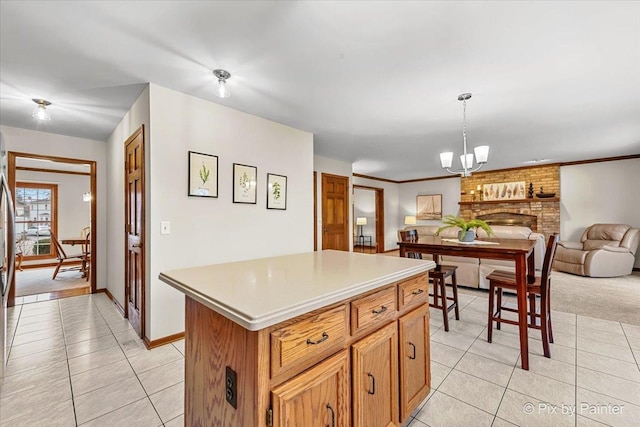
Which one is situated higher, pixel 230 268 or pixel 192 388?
pixel 230 268

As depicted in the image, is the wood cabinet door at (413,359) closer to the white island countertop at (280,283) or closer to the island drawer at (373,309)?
the island drawer at (373,309)

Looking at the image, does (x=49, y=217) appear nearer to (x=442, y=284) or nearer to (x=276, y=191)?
(x=276, y=191)

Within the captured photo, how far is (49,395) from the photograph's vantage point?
6.00ft

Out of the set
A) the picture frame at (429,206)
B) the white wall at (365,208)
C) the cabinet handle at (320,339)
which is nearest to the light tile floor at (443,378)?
the cabinet handle at (320,339)

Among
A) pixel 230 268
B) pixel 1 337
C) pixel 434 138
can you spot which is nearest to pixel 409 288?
pixel 230 268

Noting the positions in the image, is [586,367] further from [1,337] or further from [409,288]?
[1,337]

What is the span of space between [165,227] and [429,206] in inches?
304

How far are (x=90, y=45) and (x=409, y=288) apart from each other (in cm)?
265

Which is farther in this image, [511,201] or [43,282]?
[511,201]

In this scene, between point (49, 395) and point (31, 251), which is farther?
point (31, 251)

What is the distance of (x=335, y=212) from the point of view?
18.5 ft

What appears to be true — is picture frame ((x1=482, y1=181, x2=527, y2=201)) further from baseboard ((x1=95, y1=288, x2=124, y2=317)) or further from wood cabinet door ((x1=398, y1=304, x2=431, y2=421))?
baseboard ((x1=95, y1=288, x2=124, y2=317))

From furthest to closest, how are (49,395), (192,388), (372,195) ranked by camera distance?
1. (372,195)
2. (49,395)
3. (192,388)

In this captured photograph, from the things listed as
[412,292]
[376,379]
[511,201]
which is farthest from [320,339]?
[511,201]
